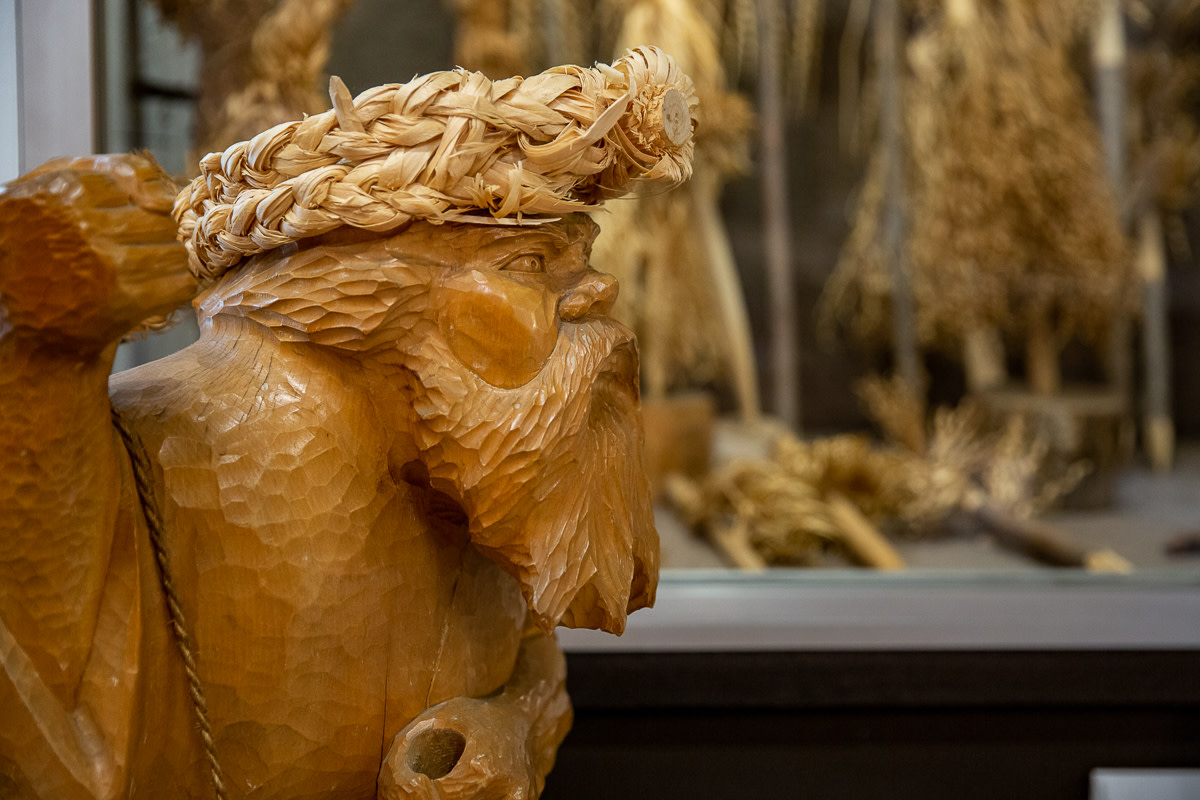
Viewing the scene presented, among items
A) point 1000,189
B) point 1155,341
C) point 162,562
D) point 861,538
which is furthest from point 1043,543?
point 162,562

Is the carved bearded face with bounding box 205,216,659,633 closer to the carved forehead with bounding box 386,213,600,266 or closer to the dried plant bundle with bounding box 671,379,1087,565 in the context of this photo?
the carved forehead with bounding box 386,213,600,266

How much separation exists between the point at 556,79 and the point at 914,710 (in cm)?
79

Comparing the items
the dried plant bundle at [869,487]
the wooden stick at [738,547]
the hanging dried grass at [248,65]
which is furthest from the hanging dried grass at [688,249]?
the hanging dried grass at [248,65]

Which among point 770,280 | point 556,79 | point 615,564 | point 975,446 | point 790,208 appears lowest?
point 975,446

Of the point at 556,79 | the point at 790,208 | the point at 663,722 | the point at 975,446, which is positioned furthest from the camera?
the point at 790,208

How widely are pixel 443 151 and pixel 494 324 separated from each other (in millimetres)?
75

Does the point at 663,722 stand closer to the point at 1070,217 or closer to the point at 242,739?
the point at 242,739

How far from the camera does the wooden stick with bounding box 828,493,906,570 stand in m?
1.43

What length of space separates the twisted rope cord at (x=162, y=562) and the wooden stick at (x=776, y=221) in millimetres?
1536

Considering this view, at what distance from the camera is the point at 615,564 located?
1.58ft

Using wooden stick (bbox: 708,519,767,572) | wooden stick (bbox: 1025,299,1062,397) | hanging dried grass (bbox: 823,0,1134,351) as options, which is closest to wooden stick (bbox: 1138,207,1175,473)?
hanging dried grass (bbox: 823,0,1134,351)

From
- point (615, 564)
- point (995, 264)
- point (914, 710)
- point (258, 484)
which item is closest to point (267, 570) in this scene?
point (258, 484)

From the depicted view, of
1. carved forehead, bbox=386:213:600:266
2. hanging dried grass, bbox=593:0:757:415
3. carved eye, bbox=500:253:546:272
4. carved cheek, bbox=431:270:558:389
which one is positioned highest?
carved forehead, bbox=386:213:600:266

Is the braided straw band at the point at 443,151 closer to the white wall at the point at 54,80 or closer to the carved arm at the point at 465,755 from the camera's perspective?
the carved arm at the point at 465,755
